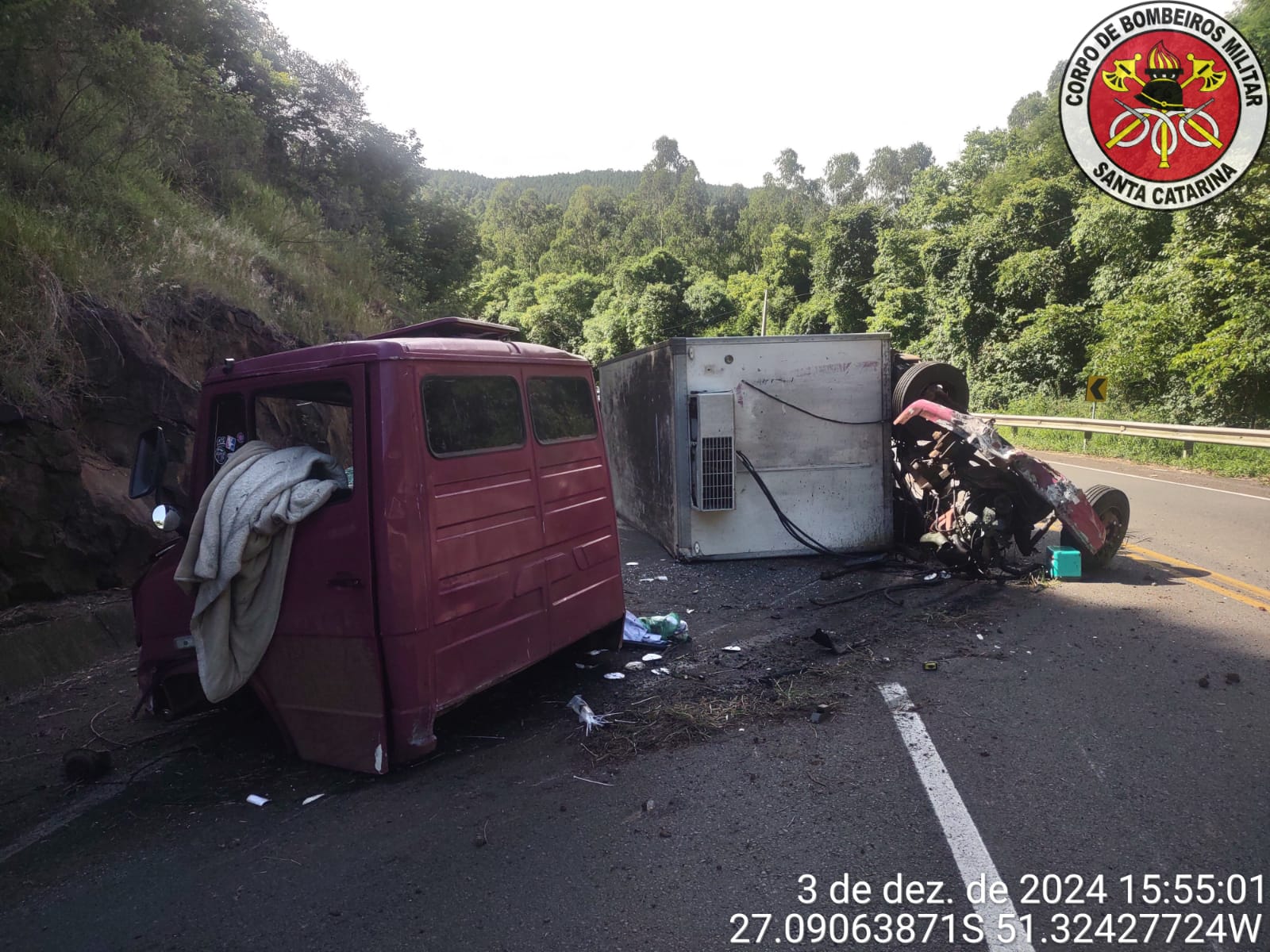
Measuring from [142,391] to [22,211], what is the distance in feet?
7.03

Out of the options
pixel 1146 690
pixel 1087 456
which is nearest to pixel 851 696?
pixel 1146 690

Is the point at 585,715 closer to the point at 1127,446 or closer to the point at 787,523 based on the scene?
the point at 787,523

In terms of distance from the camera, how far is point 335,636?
3842 millimetres

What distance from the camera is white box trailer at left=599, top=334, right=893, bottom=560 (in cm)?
815

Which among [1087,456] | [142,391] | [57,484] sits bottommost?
[1087,456]

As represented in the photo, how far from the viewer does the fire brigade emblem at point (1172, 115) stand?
467 inches

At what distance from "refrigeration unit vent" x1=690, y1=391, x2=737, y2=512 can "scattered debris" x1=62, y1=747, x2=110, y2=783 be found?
5410 millimetres

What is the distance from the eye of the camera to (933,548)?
771 centimetres

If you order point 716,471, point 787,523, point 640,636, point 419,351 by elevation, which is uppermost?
point 419,351

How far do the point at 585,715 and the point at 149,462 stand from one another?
2654 mm

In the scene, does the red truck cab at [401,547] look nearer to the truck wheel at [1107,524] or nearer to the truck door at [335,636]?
the truck door at [335,636]

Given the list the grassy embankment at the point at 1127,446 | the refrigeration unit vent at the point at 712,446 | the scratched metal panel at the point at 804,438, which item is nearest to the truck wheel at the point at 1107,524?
the scratched metal panel at the point at 804,438

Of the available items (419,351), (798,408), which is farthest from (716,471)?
(419,351)

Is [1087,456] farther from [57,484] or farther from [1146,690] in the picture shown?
[57,484]
